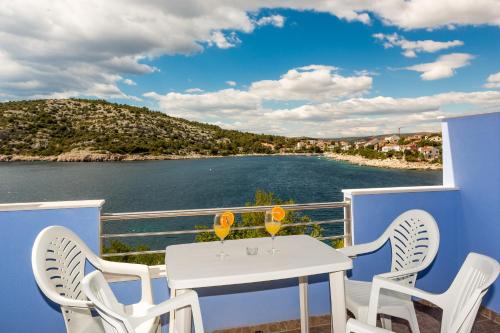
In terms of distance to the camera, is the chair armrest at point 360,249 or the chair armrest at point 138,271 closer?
the chair armrest at point 138,271

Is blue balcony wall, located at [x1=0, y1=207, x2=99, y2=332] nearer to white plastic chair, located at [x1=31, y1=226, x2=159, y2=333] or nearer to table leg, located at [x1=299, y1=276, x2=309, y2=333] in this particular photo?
white plastic chair, located at [x1=31, y1=226, x2=159, y2=333]

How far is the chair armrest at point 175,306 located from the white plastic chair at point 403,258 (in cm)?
99

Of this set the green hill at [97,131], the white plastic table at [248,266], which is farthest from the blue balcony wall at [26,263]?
the green hill at [97,131]

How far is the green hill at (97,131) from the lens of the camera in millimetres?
38812

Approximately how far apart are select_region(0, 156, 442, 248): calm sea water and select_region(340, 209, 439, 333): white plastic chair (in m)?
19.4

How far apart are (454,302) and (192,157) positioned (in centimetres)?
4479

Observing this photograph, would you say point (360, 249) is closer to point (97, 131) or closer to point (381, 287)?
point (381, 287)

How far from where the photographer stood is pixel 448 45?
2062 inches

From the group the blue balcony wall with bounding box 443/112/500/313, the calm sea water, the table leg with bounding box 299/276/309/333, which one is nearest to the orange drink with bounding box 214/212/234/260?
the table leg with bounding box 299/276/309/333

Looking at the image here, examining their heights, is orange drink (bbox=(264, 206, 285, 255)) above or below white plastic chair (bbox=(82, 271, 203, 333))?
above

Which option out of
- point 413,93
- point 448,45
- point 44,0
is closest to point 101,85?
point 44,0

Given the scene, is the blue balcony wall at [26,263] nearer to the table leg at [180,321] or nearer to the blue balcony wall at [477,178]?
the table leg at [180,321]

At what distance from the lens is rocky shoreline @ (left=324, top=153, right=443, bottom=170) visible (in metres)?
47.5

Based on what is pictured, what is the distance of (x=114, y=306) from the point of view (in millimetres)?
1630
